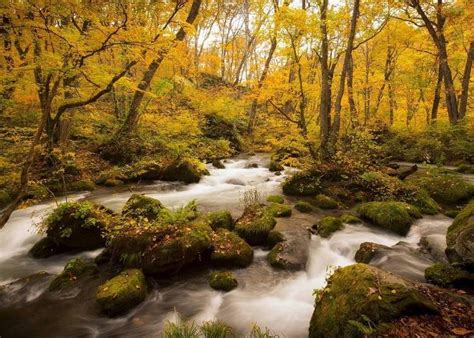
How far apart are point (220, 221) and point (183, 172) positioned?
559 centimetres

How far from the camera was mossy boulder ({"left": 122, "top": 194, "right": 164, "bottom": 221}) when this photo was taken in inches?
284

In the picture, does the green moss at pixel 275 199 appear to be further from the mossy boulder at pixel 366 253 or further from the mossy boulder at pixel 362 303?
the mossy boulder at pixel 362 303

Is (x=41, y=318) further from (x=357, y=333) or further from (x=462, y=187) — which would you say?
(x=462, y=187)

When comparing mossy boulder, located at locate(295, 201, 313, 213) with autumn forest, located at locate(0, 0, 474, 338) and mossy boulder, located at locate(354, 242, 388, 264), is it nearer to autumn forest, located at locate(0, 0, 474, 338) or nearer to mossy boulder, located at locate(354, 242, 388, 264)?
autumn forest, located at locate(0, 0, 474, 338)

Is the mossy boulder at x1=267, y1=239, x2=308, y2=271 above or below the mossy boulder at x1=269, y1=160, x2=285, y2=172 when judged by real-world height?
below

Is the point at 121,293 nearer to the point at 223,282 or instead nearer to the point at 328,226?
the point at 223,282

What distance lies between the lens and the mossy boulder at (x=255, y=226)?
7015 millimetres

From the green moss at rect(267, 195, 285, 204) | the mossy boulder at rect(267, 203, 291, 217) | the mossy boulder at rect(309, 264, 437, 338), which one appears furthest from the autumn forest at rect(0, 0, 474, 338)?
the green moss at rect(267, 195, 285, 204)

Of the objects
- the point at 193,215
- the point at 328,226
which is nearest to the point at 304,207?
the point at 328,226

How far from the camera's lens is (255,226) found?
7168 millimetres

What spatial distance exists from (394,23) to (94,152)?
17565 millimetres

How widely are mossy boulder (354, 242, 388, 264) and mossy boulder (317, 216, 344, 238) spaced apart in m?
1.17

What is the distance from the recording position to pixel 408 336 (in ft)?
9.87

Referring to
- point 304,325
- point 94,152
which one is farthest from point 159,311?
point 94,152
